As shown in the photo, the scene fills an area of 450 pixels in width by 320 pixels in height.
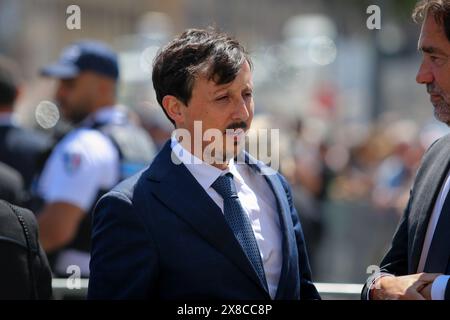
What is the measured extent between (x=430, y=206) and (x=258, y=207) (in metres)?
0.61

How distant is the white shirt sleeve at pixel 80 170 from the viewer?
5.49 m

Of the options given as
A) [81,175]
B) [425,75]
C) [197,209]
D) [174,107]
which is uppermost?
[425,75]

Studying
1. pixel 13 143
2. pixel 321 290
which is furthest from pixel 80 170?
pixel 321 290

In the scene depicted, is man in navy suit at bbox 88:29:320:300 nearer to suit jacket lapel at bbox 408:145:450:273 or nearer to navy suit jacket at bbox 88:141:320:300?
navy suit jacket at bbox 88:141:320:300

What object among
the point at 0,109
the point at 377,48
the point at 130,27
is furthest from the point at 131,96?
the point at 130,27

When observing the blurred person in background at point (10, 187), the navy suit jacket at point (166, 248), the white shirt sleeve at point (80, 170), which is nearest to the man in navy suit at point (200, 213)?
the navy suit jacket at point (166, 248)

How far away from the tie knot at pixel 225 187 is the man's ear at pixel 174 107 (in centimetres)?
25

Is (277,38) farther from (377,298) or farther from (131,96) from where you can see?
(377,298)

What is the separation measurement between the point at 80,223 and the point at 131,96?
969cm

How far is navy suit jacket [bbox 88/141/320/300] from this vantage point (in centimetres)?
294

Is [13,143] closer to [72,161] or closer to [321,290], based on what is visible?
[72,161]

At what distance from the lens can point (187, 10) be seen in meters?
31.4

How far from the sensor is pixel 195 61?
10.1 feet

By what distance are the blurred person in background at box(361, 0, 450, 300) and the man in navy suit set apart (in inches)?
13.8
